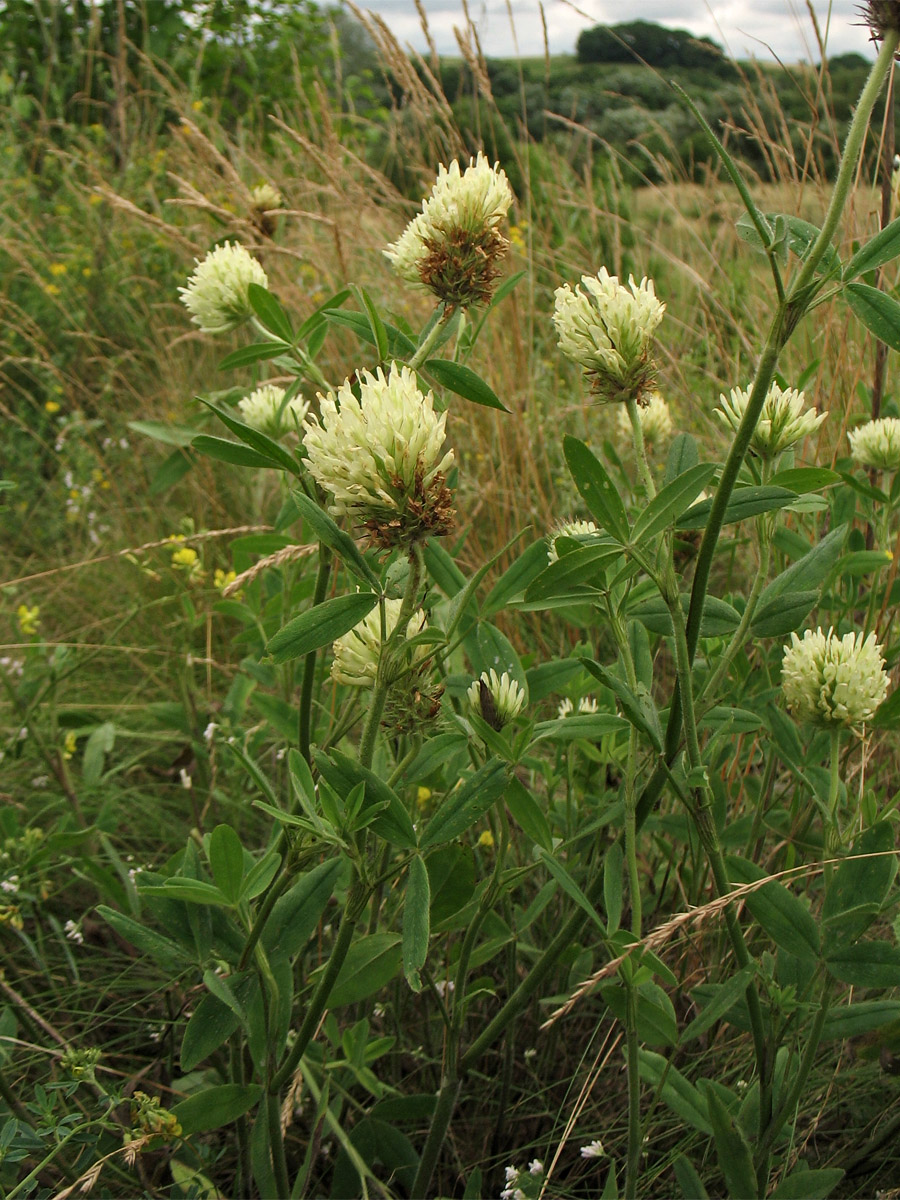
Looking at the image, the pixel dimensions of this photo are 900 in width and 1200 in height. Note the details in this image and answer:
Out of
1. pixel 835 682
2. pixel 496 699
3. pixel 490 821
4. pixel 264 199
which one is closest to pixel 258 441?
pixel 496 699

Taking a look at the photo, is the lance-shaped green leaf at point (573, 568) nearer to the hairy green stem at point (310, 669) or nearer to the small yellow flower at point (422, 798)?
the hairy green stem at point (310, 669)

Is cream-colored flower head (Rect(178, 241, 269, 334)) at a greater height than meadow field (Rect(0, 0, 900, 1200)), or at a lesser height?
greater

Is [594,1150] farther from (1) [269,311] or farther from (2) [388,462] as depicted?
(1) [269,311]

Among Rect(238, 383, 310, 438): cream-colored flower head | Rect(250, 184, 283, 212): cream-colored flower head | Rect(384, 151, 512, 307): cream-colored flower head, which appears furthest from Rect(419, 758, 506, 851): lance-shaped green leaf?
Rect(250, 184, 283, 212): cream-colored flower head

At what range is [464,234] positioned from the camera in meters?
0.83

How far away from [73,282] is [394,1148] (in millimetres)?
3122

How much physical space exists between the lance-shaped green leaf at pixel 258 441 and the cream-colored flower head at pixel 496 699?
24 cm

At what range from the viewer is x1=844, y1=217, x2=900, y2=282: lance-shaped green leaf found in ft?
2.23

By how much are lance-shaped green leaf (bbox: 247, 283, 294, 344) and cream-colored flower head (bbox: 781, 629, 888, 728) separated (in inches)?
21.8

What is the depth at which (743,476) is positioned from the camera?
3.31 ft

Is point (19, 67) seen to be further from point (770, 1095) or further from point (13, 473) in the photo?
point (770, 1095)

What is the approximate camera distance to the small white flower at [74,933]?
1.26 meters

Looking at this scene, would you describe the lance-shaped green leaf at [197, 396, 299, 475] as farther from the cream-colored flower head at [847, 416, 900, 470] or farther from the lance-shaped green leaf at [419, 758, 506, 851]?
the cream-colored flower head at [847, 416, 900, 470]

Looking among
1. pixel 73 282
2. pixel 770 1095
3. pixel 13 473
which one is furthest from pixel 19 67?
pixel 770 1095
